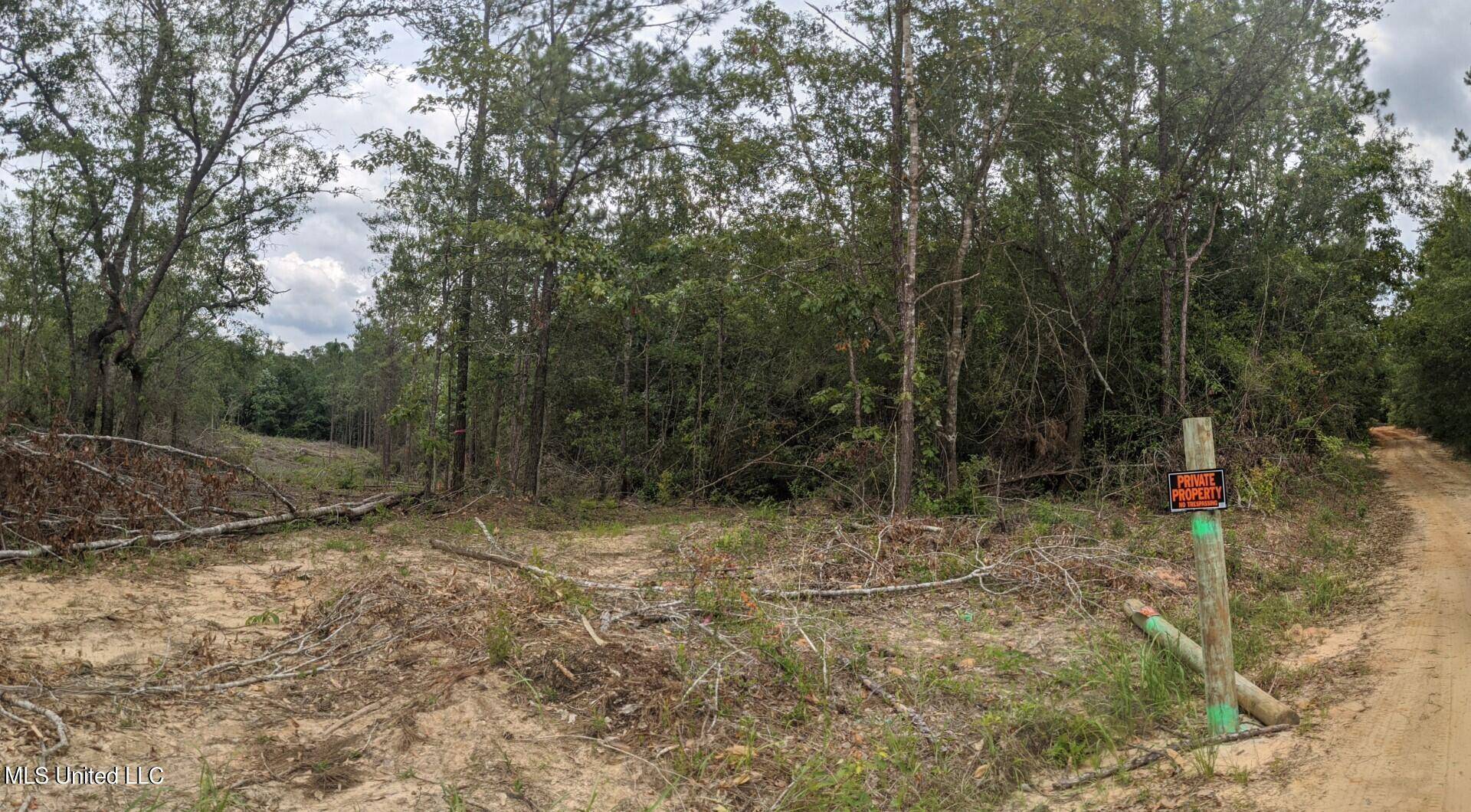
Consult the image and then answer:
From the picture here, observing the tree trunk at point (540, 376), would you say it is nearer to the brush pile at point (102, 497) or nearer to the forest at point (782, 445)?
the forest at point (782, 445)

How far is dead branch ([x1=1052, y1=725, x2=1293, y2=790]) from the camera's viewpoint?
14.0 feet

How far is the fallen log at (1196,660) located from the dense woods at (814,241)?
453 centimetres

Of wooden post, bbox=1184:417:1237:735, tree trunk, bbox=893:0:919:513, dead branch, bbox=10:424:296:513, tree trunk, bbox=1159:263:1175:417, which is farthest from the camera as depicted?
tree trunk, bbox=1159:263:1175:417

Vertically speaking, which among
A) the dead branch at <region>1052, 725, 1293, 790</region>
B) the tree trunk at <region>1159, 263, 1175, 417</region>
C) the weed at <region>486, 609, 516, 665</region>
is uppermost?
the tree trunk at <region>1159, 263, 1175, 417</region>

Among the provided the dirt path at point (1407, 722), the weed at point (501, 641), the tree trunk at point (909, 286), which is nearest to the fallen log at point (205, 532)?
the weed at point (501, 641)

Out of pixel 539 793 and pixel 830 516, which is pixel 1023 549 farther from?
pixel 539 793

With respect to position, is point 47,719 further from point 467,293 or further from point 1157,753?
point 467,293

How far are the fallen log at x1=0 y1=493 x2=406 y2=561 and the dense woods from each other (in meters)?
1.47

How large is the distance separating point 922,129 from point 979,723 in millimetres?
10068

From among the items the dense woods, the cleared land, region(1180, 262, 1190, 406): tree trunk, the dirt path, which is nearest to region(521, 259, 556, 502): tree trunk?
the dense woods

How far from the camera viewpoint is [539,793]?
13.3 ft

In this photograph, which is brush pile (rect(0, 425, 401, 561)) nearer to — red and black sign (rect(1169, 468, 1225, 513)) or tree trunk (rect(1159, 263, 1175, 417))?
red and black sign (rect(1169, 468, 1225, 513))

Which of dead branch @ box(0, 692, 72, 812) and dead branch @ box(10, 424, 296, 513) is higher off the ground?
dead branch @ box(10, 424, 296, 513)

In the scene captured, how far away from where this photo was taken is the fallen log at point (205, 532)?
7125mm
